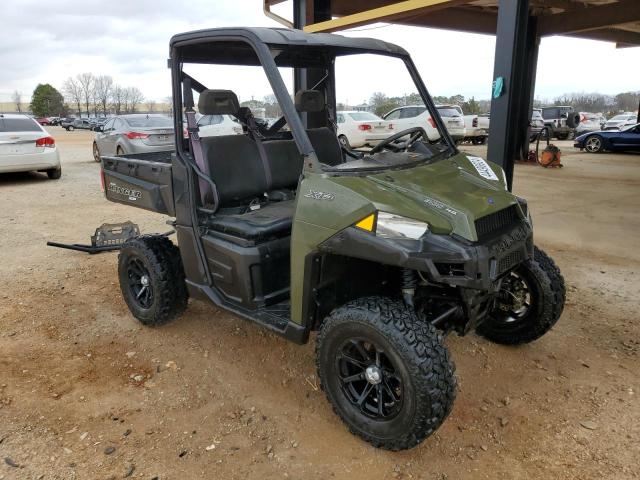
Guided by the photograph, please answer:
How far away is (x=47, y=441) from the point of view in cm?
266

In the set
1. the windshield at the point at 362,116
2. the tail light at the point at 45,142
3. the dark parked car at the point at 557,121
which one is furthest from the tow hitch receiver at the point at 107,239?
the dark parked car at the point at 557,121

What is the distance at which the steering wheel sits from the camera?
3.16m

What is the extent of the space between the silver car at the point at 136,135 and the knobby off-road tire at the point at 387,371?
8493mm

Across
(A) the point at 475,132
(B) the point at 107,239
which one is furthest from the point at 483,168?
(A) the point at 475,132

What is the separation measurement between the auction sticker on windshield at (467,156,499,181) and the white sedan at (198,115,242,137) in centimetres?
165

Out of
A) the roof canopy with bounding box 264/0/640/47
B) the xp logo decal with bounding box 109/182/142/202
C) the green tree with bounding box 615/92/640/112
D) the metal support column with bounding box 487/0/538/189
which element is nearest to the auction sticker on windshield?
the xp logo decal with bounding box 109/182/142/202

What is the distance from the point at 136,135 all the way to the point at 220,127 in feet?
26.0

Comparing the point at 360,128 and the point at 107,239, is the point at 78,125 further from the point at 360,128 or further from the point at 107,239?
the point at 107,239

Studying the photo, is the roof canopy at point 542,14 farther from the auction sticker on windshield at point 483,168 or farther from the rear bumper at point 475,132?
the auction sticker on windshield at point 483,168

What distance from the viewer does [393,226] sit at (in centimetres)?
238

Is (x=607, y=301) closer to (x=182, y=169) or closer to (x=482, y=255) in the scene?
(x=482, y=255)

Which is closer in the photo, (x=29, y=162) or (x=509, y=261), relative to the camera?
(x=509, y=261)

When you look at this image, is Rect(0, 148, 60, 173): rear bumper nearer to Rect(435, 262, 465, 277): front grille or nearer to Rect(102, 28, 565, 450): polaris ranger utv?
Rect(102, 28, 565, 450): polaris ranger utv

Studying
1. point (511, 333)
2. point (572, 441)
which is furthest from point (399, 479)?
point (511, 333)
